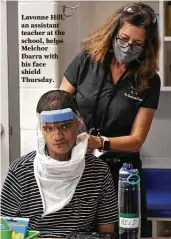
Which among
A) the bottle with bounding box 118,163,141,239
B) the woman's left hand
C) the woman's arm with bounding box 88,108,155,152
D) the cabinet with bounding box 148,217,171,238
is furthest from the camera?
the cabinet with bounding box 148,217,171,238

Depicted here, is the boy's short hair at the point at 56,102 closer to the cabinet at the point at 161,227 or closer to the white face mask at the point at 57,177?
the white face mask at the point at 57,177

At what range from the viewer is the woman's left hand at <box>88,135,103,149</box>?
6.26ft

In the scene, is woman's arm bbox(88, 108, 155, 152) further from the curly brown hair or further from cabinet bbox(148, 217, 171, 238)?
cabinet bbox(148, 217, 171, 238)

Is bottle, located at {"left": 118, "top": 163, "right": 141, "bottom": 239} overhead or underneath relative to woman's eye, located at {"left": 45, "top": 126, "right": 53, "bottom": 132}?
underneath

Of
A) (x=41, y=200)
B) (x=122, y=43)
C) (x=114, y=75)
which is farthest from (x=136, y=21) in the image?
(x=41, y=200)

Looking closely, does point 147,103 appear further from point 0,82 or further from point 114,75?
point 0,82

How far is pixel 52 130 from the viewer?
1.75 meters

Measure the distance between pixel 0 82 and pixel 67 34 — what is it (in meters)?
0.46

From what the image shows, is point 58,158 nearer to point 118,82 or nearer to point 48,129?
point 48,129

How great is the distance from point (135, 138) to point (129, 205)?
594mm

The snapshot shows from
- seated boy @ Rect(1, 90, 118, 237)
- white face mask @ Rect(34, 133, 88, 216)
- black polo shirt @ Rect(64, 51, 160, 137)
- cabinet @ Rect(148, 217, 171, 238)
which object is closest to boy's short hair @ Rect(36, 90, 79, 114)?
seated boy @ Rect(1, 90, 118, 237)

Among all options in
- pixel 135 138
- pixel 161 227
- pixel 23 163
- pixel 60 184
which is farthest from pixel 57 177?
pixel 161 227

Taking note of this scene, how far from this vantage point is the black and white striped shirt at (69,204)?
5.62 feet

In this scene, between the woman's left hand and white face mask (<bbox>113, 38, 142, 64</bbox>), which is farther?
white face mask (<bbox>113, 38, 142, 64</bbox>)
